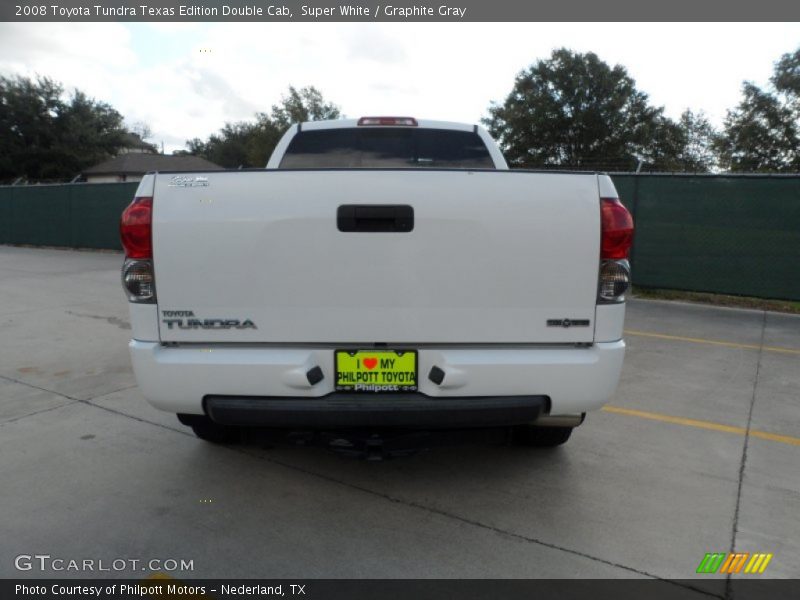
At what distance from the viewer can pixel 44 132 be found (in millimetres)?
45969

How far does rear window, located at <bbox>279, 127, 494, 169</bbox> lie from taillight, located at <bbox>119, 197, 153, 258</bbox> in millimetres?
2082

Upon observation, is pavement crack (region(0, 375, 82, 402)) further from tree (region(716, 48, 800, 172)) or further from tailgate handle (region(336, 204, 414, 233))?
tree (region(716, 48, 800, 172))

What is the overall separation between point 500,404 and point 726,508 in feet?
4.72

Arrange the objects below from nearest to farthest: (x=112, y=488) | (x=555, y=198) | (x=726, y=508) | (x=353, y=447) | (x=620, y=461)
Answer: (x=555, y=198)
(x=353, y=447)
(x=726, y=508)
(x=112, y=488)
(x=620, y=461)

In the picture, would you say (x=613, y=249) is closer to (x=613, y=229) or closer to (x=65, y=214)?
(x=613, y=229)

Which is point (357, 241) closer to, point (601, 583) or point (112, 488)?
point (601, 583)

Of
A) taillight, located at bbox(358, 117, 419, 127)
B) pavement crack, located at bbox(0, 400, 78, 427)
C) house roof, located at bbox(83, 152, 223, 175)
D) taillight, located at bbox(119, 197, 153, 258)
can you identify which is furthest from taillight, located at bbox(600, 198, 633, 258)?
house roof, located at bbox(83, 152, 223, 175)

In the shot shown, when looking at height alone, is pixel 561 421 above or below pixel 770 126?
below

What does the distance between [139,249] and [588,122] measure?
47281mm

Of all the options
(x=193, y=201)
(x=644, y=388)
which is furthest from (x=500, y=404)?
(x=644, y=388)

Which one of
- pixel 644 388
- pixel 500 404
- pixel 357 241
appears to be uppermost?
pixel 357 241

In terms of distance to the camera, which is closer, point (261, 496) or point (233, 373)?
point (233, 373)

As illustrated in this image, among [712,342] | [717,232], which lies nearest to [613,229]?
[712,342]

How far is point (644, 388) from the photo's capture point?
17.8 feet
